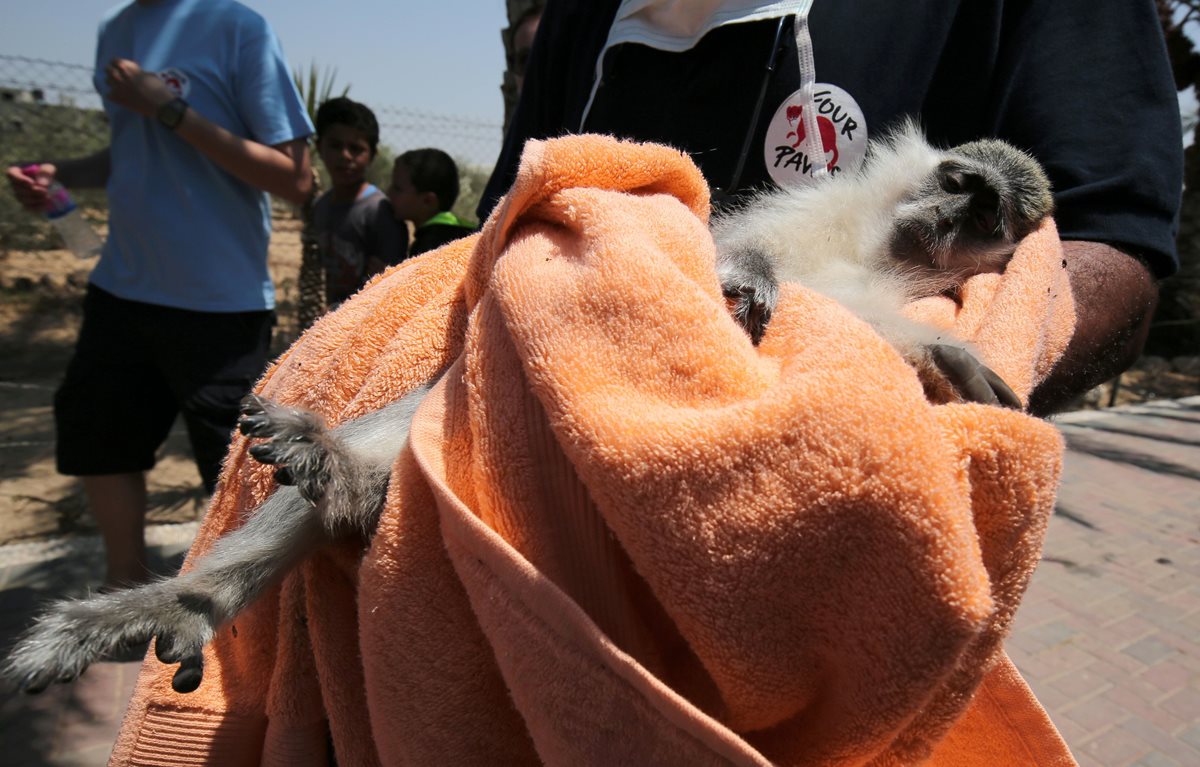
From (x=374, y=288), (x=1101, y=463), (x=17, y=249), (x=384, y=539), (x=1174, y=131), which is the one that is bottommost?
(x=17, y=249)

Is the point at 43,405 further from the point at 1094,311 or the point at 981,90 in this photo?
the point at 1094,311

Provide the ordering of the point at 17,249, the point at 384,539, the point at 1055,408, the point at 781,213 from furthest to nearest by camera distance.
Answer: the point at 17,249, the point at 781,213, the point at 1055,408, the point at 384,539

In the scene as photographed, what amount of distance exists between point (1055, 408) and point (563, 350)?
103 centimetres

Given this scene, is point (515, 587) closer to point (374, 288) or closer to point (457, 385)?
point (457, 385)

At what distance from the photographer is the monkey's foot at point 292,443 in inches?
49.0

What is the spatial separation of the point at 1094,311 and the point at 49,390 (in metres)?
10.6

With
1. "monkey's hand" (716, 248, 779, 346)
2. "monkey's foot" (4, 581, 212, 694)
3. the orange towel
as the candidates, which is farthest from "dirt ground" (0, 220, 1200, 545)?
"monkey's foot" (4, 581, 212, 694)

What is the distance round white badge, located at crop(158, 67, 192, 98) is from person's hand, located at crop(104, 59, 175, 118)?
0.11 meters

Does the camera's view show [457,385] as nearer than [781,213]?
Yes

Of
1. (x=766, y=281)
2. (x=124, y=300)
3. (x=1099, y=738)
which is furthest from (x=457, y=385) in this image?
(x=1099, y=738)

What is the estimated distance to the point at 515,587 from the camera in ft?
3.12

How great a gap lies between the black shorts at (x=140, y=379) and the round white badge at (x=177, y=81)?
2.96ft

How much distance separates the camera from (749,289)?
1557 mm

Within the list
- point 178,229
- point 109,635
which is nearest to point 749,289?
point 109,635
